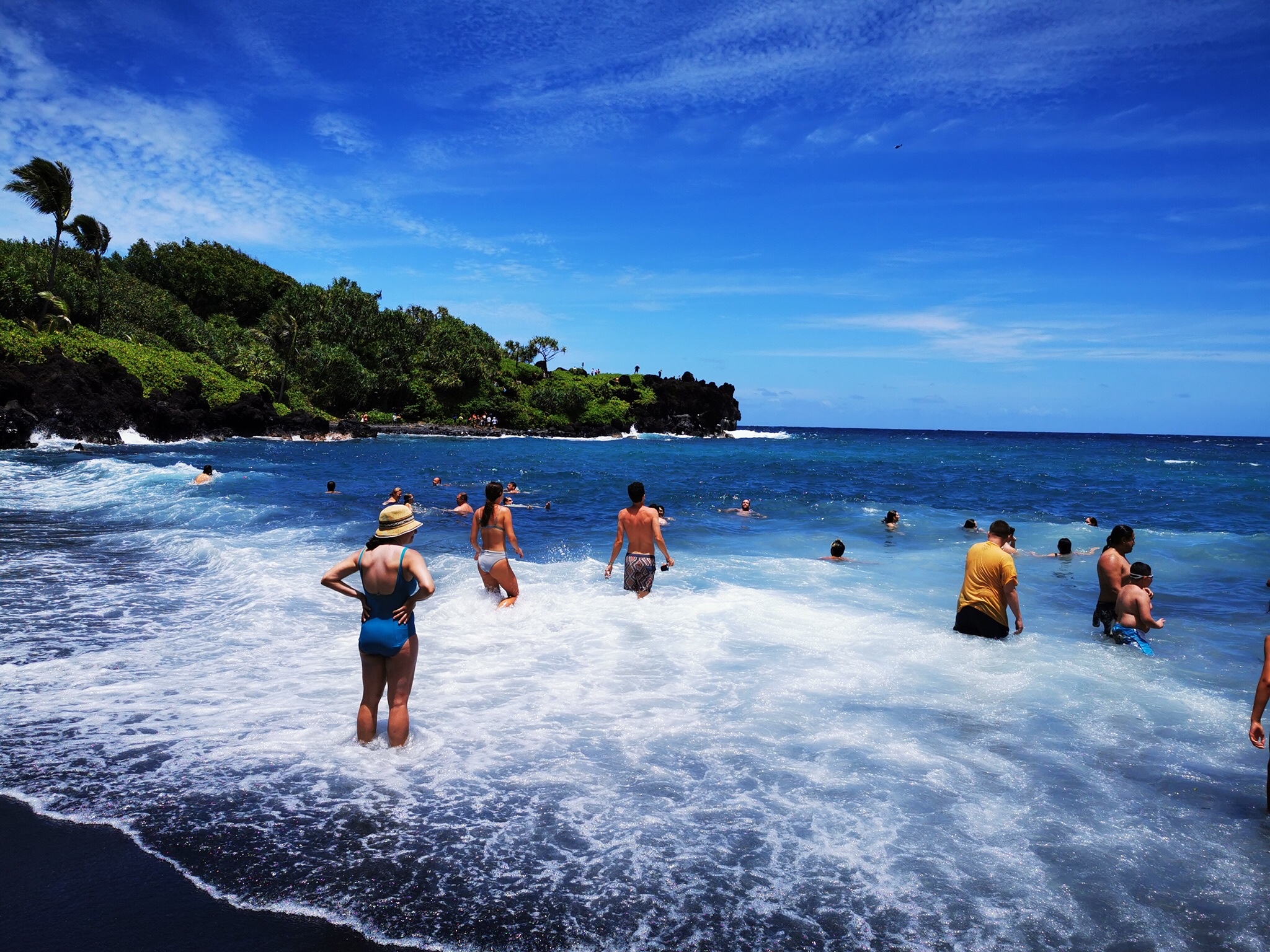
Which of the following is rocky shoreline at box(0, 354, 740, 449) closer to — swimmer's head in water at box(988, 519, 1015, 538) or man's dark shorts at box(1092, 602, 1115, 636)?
swimmer's head in water at box(988, 519, 1015, 538)

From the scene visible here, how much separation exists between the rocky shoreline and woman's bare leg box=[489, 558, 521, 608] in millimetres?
33738

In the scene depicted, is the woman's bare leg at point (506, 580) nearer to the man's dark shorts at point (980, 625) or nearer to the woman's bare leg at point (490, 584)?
the woman's bare leg at point (490, 584)

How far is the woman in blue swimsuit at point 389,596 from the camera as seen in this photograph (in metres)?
5.33

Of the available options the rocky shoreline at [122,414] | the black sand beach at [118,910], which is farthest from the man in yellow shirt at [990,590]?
the rocky shoreline at [122,414]

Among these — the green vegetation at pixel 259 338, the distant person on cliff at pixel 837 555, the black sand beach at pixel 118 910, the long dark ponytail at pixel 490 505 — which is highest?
the green vegetation at pixel 259 338

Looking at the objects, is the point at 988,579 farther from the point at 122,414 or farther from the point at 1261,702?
the point at 122,414

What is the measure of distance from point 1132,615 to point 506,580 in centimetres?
827

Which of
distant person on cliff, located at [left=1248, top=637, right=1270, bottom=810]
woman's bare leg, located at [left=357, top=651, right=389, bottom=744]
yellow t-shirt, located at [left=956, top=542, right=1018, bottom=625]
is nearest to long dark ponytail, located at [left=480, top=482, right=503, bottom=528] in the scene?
woman's bare leg, located at [left=357, top=651, right=389, bottom=744]

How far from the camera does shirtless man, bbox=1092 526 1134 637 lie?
9.32 meters

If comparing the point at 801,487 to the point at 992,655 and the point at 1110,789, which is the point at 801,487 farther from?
the point at 1110,789

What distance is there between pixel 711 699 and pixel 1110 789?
10.9 feet

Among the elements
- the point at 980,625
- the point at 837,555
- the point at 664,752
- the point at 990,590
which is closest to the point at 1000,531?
the point at 990,590

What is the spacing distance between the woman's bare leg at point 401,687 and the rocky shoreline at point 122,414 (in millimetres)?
37130

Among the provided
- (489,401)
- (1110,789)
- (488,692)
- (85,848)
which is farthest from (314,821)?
(489,401)
